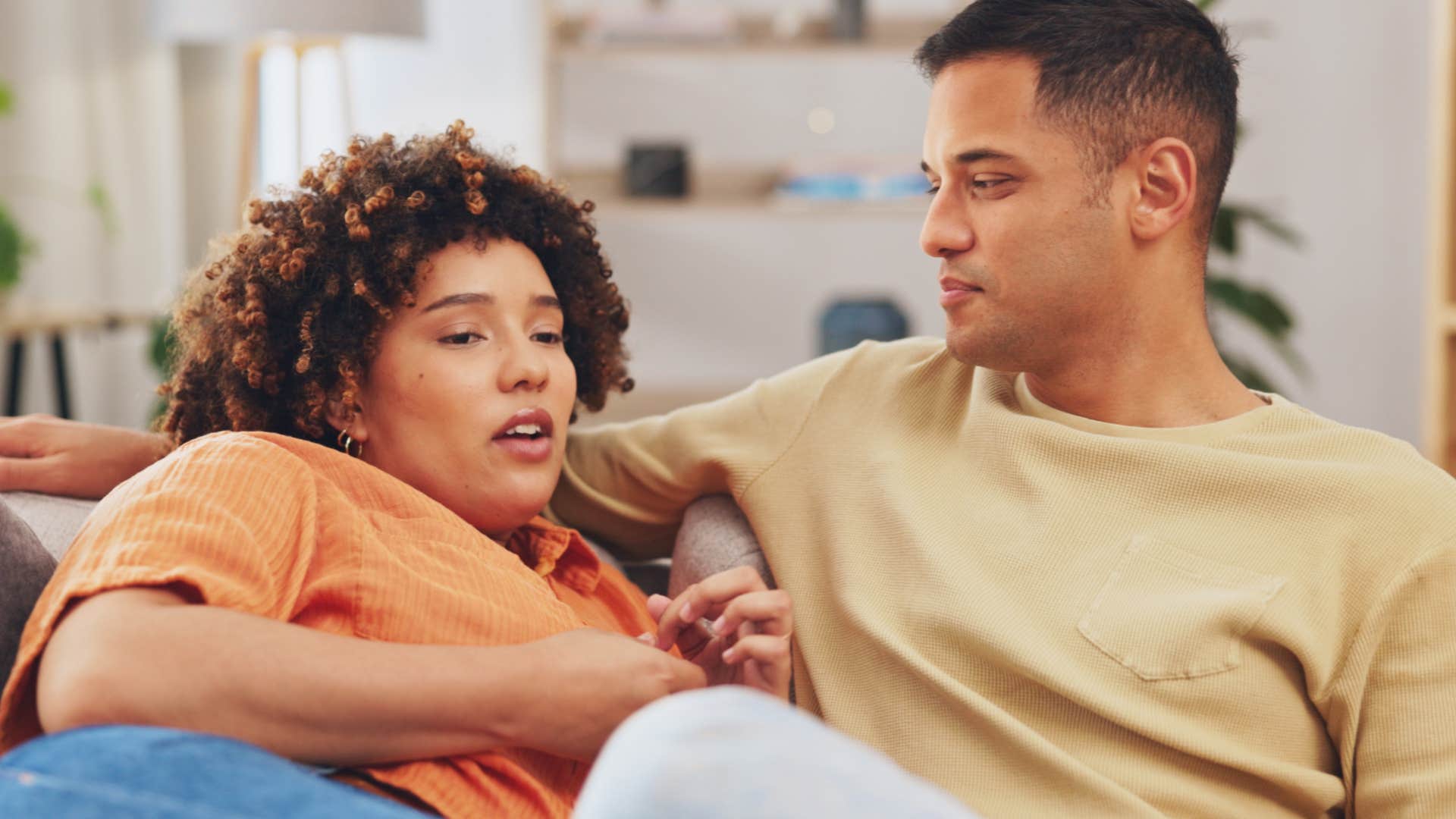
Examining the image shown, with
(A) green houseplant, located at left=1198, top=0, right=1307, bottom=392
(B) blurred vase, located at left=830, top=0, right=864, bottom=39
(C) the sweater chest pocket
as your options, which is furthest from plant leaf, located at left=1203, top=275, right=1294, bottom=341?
(C) the sweater chest pocket

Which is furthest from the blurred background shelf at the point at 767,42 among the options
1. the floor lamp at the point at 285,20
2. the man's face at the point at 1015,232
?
the man's face at the point at 1015,232

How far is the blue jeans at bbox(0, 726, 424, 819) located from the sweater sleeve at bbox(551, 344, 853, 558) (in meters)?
0.63

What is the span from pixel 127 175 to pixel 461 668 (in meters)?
3.57

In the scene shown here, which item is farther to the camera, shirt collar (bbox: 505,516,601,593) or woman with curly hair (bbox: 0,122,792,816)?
shirt collar (bbox: 505,516,601,593)

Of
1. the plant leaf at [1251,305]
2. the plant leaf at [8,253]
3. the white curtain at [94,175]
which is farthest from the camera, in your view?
the white curtain at [94,175]

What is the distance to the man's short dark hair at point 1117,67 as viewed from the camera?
1318mm

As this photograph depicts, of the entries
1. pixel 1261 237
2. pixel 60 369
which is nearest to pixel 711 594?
pixel 60 369

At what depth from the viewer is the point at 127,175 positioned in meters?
4.10

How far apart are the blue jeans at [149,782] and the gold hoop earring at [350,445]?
0.45 metres

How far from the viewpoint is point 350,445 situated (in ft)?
4.31

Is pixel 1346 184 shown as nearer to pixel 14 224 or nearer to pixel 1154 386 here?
pixel 1154 386

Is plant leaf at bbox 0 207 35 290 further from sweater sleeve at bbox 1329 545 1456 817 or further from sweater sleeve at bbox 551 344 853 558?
sweater sleeve at bbox 1329 545 1456 817

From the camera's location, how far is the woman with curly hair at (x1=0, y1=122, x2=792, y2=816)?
0.90 meters

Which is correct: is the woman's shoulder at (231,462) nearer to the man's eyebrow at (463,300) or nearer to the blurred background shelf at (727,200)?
the man's eyebrow at (463,300)
